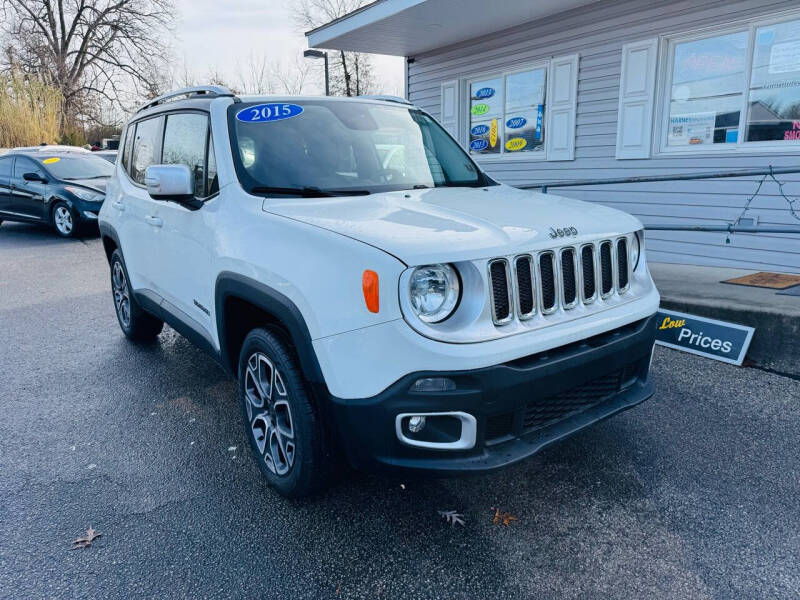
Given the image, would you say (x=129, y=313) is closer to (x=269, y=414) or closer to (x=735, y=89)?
(x=269, y=414)

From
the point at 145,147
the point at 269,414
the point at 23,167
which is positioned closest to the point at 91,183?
the point at 23,167

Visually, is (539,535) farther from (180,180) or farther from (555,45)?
(555,45)

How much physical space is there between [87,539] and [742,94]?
7233 millimetres

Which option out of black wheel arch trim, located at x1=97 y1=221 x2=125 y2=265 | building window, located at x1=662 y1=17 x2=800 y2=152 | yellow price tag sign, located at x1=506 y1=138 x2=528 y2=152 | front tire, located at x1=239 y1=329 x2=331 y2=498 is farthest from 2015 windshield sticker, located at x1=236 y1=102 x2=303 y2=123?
yellow price tag sign, located at x1=506 y1=138 x2=528 y2=152

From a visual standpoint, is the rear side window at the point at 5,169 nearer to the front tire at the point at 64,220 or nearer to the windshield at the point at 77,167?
the windshield at the point at 77,167

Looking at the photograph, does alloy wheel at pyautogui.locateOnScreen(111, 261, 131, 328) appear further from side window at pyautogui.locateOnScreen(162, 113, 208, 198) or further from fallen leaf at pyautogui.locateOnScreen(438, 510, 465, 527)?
fallen leaf at pyautogui.locateOnScreen(438, 510, 465, 527)

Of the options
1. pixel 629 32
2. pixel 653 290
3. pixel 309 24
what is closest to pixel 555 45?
pixel 629 32

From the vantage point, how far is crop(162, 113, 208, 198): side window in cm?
342

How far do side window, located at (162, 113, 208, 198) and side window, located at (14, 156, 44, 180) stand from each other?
948cm

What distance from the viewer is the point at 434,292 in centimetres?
223

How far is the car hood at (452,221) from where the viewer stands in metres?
2.24

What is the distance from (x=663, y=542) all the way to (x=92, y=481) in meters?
2.73

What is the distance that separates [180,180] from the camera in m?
3.10

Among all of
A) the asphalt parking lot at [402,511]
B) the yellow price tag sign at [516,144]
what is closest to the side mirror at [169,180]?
the asphalt parking lot at [402,511]
